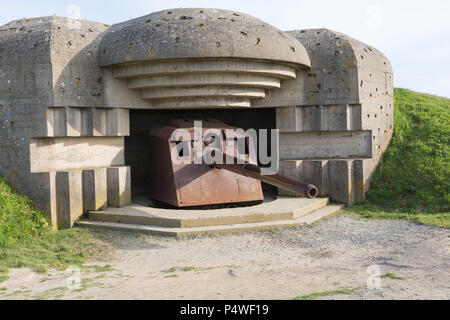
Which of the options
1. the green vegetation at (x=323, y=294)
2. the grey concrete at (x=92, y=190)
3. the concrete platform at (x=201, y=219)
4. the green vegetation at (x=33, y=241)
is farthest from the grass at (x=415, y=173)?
the green vegetation at (x=33, y=241)

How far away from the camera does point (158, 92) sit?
8.23 meters

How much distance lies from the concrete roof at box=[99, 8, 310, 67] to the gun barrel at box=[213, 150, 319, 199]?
1828 mm

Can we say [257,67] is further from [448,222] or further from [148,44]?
[448,222]

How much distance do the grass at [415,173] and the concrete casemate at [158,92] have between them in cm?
38

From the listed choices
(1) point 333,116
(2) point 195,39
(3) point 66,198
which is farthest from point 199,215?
(1) point 333,116

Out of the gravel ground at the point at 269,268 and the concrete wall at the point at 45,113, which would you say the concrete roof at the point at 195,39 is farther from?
the gravel ground at the point at 269,268

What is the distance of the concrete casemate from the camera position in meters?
7.52

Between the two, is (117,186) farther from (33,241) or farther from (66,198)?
(33,241)

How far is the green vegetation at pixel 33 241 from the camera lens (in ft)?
18.2

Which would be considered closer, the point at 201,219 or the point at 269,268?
the point at 269,268

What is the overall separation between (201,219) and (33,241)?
8.14 feet

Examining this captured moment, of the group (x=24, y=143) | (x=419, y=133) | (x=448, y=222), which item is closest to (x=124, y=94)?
(x=24, y=143)

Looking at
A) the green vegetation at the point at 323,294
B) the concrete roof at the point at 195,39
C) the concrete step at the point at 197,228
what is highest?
the concrete roof at the point at 195,39

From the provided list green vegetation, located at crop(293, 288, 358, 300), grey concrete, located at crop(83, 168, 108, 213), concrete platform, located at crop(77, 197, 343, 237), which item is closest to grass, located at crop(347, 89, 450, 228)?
concrete platform, located at crop(77, 197, 343, 237)
